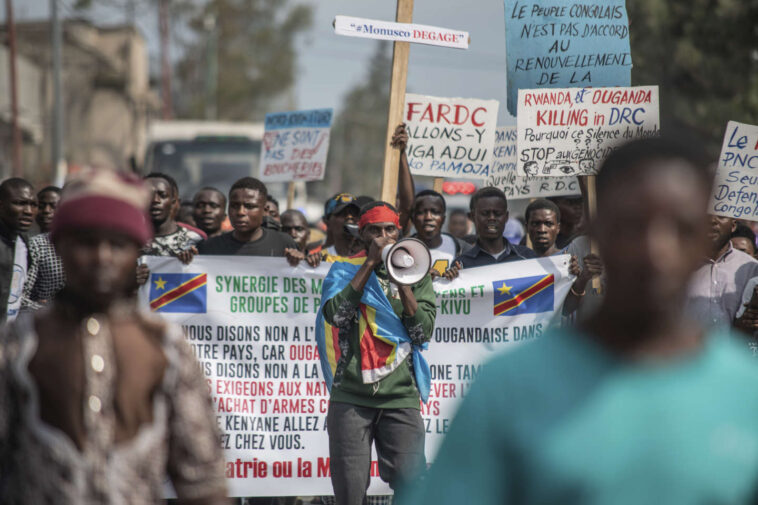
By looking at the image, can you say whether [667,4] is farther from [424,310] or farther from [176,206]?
[424,310]

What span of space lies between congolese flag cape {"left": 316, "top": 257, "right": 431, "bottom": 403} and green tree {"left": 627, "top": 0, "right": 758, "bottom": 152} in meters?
13.8

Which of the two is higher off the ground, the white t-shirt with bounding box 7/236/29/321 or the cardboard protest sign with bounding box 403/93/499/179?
the cardboard protest sign with bounding box 403/93/499/179

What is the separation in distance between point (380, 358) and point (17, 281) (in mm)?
2318

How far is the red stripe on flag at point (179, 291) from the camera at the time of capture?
6469mm

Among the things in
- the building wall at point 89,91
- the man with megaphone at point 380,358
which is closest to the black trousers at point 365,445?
the man with megaphone at point 380,358

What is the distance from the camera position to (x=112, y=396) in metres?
2.17

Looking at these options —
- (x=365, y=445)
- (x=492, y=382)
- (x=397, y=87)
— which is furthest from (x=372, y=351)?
(x=492, y=382)

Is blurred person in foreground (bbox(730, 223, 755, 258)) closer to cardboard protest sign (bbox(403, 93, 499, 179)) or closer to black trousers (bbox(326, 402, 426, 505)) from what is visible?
cardboard protest sign (bbox(403, 93, 499, 179))

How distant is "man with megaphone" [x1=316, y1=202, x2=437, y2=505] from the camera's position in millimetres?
4914

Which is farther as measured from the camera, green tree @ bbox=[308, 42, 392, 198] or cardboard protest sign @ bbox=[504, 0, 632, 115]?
green tree @ bbox=[308, 42, 392, 198]

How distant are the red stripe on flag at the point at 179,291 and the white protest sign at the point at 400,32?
5.95 feet

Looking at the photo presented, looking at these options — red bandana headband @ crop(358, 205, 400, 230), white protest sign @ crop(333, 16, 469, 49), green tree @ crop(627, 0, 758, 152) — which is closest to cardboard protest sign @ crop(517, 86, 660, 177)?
white protest sign @ crop(333, 16, 469, 49)

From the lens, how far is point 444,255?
7.13m

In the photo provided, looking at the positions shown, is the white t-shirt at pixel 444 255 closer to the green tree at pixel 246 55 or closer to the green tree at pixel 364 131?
the green tree at pixel 246 55
